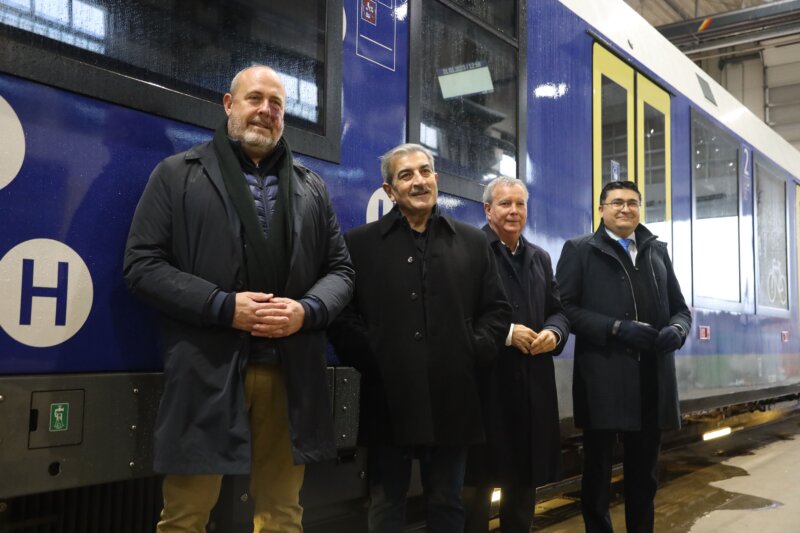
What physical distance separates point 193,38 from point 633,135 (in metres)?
2.89

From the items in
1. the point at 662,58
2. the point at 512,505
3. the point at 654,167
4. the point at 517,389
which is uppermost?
the point at 662,58

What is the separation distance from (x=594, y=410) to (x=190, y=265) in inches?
66.7

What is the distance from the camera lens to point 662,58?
4.70m

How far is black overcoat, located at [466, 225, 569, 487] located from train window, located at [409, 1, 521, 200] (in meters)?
0.44

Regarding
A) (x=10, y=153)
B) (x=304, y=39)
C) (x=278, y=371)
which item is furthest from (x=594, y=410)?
(x=10, y=153)

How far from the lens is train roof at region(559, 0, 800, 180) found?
4066mm

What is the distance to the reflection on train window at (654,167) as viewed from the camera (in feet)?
14.4

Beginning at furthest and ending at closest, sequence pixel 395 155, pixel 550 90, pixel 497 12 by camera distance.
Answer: pixel 550 90, pixel 497 12, pixel 395 155

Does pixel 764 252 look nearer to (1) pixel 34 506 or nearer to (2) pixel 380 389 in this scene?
(2) pixel 380 389

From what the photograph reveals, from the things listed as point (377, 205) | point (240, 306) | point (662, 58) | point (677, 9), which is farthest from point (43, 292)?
point (677, 9)

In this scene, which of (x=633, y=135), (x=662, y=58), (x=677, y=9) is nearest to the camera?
(x=633, y=135)

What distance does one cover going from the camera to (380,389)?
2.18 meters

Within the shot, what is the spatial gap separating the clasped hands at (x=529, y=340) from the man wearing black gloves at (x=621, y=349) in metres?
0.42

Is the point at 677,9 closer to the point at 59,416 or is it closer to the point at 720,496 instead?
the point at 720,496
